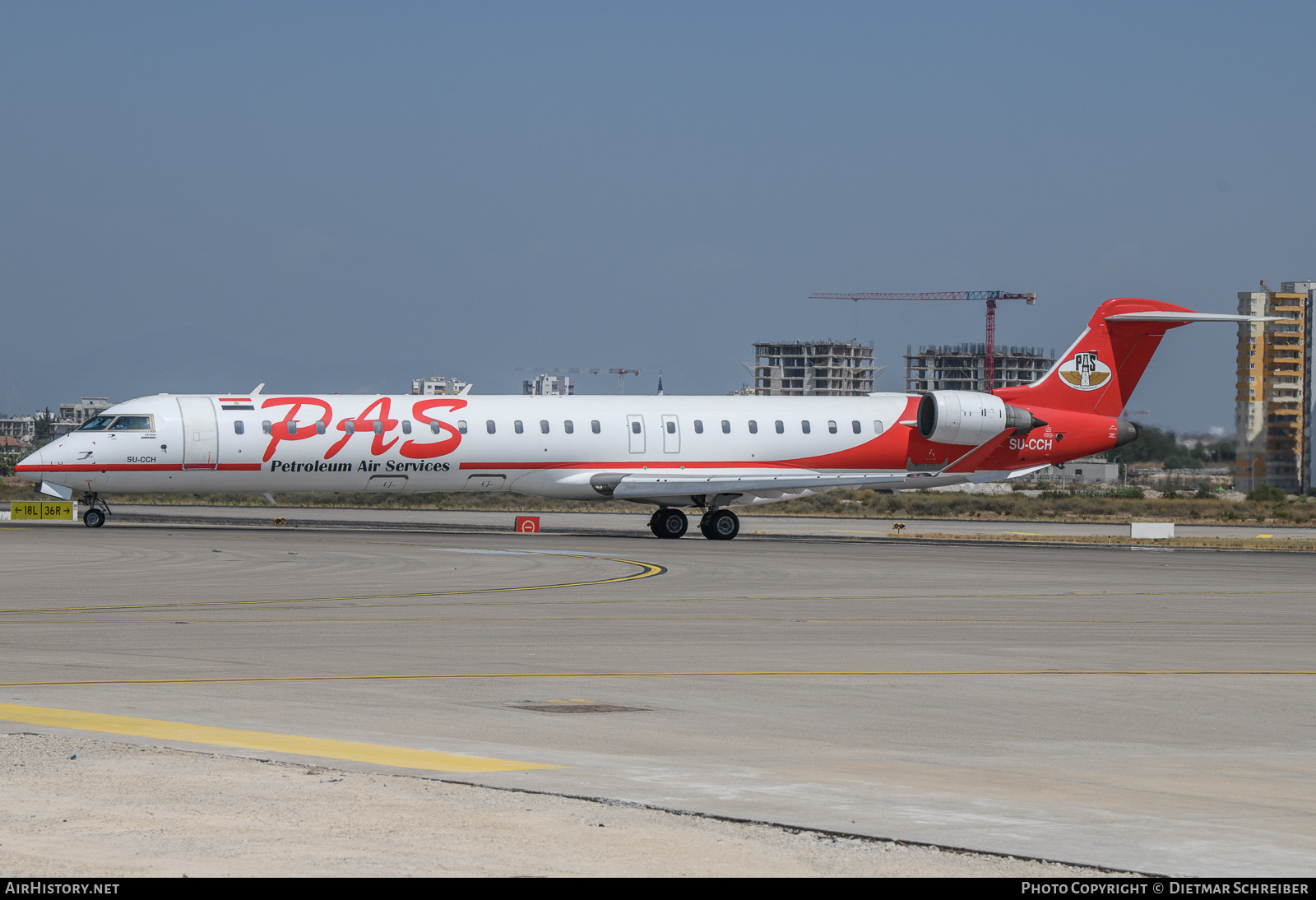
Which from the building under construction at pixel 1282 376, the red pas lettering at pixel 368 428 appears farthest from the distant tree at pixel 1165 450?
the red pas lettering at pixel 368 428

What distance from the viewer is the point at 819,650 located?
656 inches

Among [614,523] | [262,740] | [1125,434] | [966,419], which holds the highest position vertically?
[966,419]

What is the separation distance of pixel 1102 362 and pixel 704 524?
42.0 ft

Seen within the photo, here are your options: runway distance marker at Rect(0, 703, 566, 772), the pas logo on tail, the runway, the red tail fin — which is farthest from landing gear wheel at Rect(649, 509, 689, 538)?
runway distance marker at Rect(0, 703, 566, 772)

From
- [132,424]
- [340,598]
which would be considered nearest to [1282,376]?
[132,424]

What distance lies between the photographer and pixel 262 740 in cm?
1038

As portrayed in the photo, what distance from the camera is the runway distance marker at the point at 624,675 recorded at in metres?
13.4

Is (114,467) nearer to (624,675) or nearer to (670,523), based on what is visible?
(670,523)

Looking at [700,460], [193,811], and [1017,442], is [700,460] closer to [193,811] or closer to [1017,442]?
[1017,442]

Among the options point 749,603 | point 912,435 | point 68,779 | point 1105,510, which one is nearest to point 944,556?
point 912,435

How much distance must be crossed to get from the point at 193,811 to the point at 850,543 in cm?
3171

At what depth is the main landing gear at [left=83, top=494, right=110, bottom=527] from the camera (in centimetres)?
3731

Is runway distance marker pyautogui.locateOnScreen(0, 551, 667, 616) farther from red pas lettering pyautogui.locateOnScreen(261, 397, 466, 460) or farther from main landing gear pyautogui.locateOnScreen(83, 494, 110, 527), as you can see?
main landing gear pyautogui.locateOnScreen(83, 494, 110, 527)

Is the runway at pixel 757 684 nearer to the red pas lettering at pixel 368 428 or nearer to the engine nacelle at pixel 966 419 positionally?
the red pas lettering at pixel 368 428
